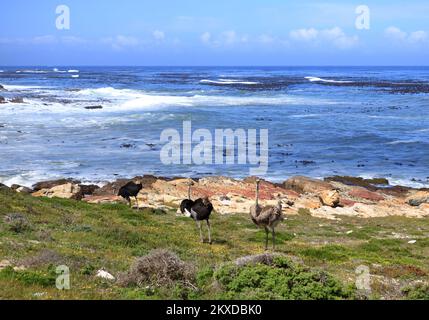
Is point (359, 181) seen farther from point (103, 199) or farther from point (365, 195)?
point (103, 199)

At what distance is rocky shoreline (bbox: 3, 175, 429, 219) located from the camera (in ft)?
95.9

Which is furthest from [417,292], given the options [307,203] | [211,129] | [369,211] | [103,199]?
[211,129]

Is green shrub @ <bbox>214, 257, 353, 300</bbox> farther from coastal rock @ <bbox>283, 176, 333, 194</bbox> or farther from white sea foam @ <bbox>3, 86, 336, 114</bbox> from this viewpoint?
white sea foam @ <bbox>3, 86, 336, 114</bbox>

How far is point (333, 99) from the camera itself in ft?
320

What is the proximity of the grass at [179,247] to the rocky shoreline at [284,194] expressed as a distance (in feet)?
4.50

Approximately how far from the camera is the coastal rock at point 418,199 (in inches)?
1262

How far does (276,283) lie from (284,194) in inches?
857

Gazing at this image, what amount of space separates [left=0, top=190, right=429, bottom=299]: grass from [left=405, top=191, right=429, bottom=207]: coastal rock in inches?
178

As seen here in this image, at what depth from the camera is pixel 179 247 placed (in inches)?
685

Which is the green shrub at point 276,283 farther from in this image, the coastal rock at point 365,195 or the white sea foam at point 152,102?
the white sea foam at point 152,102

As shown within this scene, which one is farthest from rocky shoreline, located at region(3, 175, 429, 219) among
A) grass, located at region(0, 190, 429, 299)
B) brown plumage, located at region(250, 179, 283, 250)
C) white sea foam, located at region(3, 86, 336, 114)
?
white sea foam, located at region(3, 86, 336, 114)

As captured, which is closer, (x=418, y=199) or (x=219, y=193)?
(x=219, y=193)

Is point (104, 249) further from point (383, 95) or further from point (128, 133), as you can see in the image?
point (383, 95)

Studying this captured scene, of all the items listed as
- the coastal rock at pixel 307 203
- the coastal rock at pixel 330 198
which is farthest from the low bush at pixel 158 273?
the coastal rock at pixel 330 198
